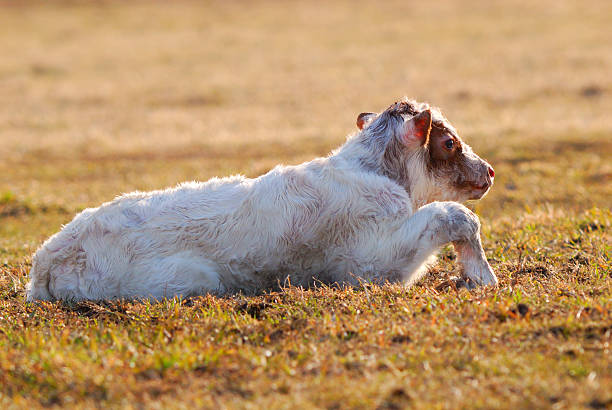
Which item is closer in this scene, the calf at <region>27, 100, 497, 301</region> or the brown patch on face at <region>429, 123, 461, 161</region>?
the calf at <region>27, 100, 497, 301</region>

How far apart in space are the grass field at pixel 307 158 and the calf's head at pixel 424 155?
79 centimetres

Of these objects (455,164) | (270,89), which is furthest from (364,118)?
(270,89)

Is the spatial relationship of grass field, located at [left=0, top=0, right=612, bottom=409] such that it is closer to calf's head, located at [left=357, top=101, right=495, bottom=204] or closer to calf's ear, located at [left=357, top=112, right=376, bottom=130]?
calf's head, located at [left=357, top=101, right=495, bottom=204]

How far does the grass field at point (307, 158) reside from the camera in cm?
464

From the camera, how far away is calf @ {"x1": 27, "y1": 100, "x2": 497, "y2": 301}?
6.54m

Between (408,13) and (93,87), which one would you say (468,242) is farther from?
(408,13)

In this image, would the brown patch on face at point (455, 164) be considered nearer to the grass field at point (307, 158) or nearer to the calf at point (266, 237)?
the calf at point (266, 237)

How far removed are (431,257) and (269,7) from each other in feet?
143

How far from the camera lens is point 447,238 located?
20.9 feet

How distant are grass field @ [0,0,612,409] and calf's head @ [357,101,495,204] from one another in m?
0.79

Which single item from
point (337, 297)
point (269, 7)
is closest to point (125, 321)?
point (337, 297)

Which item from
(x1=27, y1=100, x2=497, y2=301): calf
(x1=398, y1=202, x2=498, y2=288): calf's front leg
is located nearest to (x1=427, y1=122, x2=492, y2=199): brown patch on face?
(x1=27, y1=100, x2=497, y2=301): calf

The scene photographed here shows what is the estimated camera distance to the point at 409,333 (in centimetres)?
523

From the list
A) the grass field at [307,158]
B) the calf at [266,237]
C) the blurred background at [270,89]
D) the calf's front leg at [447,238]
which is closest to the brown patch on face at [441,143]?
the calf at [266,237]
